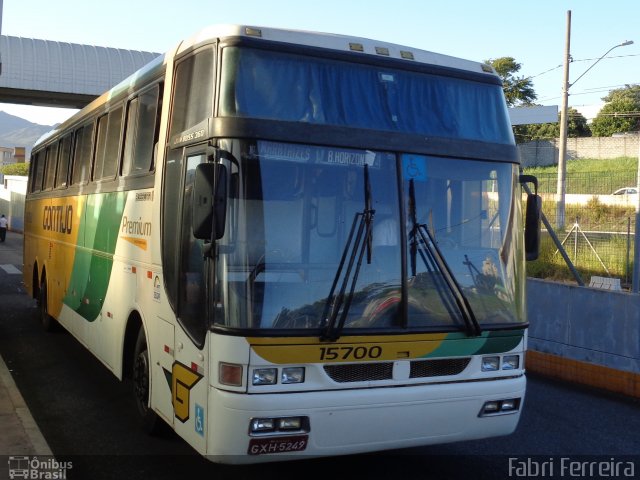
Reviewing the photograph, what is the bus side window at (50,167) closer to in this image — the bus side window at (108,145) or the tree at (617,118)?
the bus side window at (108,145)

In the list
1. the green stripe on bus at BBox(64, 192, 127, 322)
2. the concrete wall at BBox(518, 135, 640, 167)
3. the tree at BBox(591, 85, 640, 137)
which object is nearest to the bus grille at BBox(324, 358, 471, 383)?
the green stripe on bus at BBox(64, 192, 127, 322)

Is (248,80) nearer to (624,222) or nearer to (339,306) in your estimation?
(339,306)

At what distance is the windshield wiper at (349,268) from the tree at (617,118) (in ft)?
226

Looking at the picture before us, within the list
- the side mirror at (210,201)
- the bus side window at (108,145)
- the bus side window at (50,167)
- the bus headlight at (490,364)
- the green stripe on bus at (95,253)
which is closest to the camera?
the side mirror at (210,201)

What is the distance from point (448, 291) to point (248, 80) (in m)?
2.01

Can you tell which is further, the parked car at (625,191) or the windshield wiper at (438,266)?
the parked car at (625,191)

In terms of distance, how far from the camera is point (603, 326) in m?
9.41

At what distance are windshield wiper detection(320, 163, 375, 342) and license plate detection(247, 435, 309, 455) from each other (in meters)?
0.67

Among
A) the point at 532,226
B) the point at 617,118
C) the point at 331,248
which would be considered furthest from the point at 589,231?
the point at 617,118

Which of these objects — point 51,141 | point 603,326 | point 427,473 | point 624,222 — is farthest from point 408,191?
point 624,222

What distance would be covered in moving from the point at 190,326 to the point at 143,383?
5.48 feet

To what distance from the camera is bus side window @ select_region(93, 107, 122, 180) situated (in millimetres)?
7777

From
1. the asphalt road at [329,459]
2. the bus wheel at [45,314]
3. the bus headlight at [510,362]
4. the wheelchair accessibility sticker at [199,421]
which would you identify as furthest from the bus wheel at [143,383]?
the bus wheel at [45,314]

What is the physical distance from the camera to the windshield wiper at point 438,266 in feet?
17.0
